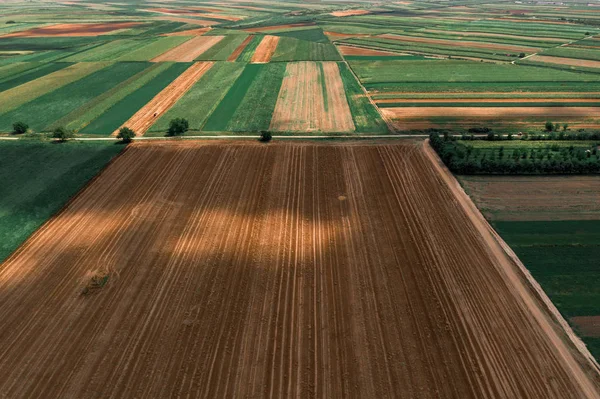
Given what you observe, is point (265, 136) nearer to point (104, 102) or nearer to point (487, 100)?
point (104, 102)

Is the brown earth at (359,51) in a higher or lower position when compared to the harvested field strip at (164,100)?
higher

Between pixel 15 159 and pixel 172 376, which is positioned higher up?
pixel 15 159

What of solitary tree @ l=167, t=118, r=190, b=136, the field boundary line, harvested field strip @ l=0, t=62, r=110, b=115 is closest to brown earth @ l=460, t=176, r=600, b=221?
the field boundary line

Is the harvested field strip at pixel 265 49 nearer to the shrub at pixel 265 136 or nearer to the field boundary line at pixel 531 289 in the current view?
the shrub at pixel 265 136

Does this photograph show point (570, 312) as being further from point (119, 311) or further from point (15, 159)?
point (15, 159)

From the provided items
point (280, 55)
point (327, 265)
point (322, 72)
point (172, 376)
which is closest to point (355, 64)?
point (322, 72)

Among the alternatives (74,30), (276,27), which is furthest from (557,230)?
(74,30)

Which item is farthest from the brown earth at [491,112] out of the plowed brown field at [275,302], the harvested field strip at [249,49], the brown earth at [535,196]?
the harvested field strip at [249,49]
